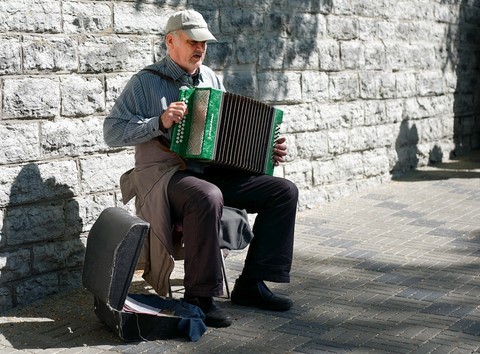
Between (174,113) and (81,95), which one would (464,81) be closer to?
(81,95)

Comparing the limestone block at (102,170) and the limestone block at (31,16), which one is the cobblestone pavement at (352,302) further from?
the limestone block at (31,16)

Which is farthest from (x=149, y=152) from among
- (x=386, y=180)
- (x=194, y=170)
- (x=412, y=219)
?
(x=386, y=180)

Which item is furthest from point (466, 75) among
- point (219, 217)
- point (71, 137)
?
point (219, 217)

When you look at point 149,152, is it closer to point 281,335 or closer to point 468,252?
point 281,335

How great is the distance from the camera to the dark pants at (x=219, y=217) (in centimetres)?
519

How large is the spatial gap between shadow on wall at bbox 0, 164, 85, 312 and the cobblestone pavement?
0.37 feet

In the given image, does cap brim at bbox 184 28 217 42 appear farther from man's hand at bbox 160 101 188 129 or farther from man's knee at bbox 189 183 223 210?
man's knee at bbox 189 183 223 210

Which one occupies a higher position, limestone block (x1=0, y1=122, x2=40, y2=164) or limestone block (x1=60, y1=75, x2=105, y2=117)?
limestone block (x1=60, y1=75, x2=105, y2=117)

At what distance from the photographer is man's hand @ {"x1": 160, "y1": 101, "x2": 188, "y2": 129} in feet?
17.1

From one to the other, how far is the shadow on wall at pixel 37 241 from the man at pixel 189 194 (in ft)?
1.72

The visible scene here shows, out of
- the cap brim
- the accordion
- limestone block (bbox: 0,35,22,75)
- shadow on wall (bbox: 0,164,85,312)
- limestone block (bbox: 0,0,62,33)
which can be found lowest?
shadow on wall (bbox: 0,164,85,312)

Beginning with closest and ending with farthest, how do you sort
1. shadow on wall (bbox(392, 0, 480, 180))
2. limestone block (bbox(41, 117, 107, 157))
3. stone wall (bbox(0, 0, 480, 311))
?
stone wall (bbox(0, 0, 480, 311)) < limestone block (bbox(41, 117, 107, 157)) < shadow on wall (bbox(392, 0, 480, 180))

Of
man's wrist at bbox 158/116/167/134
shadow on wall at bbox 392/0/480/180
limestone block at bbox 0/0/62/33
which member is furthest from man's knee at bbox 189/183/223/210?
shadow on wall at bbox 392/0/480/180

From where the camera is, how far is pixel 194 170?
5574 mm
